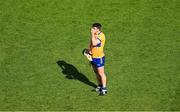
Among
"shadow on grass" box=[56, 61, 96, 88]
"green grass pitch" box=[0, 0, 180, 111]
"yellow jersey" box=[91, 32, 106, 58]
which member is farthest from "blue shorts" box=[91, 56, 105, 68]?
"shadow on grass" box=[56, 61, 96, 88]

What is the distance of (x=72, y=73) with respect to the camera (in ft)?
62.1

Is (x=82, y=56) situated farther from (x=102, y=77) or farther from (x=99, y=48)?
(x=99, y=48)

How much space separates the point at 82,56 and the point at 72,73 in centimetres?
102

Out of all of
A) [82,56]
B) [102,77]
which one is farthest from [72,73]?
[102,77]

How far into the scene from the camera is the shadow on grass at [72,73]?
18.5 meters

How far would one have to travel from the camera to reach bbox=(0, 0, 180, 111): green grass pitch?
690 inches

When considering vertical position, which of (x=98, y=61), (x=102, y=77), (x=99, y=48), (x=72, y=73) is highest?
(x=99, y=48)

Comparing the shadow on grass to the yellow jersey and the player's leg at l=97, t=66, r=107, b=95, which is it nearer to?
the player's leg at l=97, t=66, r=107, b=95

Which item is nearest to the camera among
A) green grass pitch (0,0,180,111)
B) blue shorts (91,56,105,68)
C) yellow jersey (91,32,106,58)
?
yellow jersey (91,32,106,58)

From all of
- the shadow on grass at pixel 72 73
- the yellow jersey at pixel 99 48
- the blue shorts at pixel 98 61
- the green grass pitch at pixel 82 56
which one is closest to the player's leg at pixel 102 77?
the blue shorts at pixel 98 61

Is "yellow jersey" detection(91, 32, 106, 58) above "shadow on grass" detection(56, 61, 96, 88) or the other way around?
above

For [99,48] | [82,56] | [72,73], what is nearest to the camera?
[99,48]

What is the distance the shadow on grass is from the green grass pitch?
32 millimetres

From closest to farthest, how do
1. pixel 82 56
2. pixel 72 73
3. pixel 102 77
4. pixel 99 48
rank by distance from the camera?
pixel 99 48 < pixel 102 77 < pixel 72 73 < pixel 82 56
